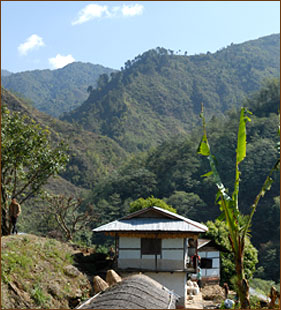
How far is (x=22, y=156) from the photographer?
2019 centimetres

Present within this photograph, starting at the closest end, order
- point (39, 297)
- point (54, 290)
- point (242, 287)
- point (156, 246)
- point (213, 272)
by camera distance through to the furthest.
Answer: point (242, 287) < point (39, 297) < point (54, 290) < point (156, 246) < point (213, 272)

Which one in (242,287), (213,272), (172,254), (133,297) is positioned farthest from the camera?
(213,272)

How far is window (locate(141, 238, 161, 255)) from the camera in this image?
19.3 metres

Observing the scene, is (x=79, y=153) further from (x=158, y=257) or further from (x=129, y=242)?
(x=158, y=257)

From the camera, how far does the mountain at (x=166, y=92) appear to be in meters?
132

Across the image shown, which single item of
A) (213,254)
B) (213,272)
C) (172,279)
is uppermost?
(172,279)

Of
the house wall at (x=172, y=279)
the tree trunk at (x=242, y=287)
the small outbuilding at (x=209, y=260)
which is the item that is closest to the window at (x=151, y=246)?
the house wall at (x=172, y=279)

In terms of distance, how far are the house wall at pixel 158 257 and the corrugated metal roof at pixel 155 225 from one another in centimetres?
60

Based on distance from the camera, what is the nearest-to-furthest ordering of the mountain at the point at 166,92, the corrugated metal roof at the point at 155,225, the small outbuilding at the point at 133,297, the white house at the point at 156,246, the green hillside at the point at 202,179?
the small outbuilding at the point at 133,297
the corrugated metal roof at the point at 155,225
the white house at the point at 156,246
the green hillside at the point at 202,179
the mountain at the point at 166,92

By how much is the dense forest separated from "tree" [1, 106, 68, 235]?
7.73 feet

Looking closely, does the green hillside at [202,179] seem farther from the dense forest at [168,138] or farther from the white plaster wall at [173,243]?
the white plaster wall at [173,243]

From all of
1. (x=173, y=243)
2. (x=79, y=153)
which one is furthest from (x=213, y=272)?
(x=79, y=153)

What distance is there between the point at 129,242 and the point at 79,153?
7666cm

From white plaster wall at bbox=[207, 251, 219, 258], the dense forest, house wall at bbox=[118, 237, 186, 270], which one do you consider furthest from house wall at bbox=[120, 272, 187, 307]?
white plaster wall at bbox=[207, 251, 219, 258]
